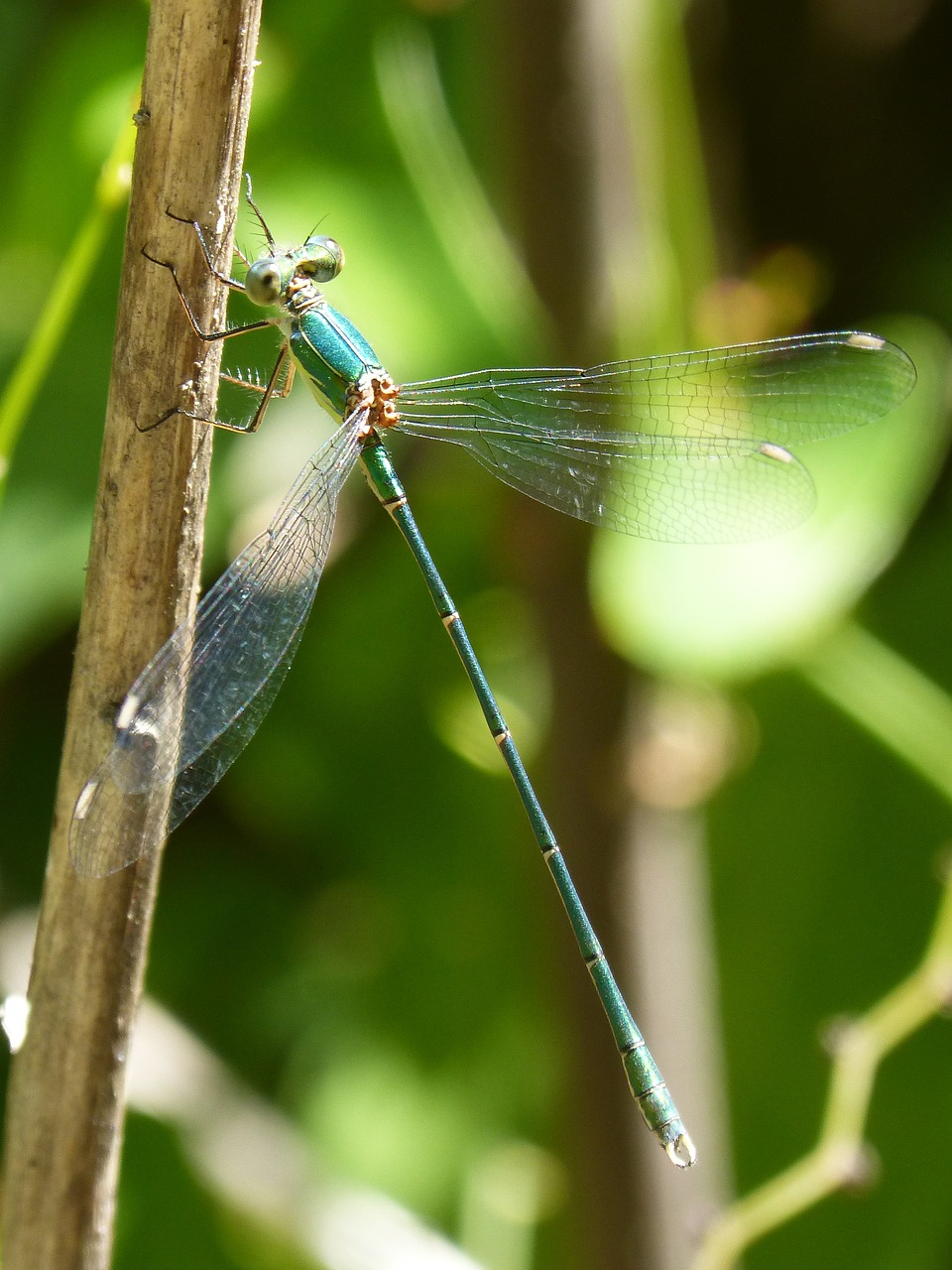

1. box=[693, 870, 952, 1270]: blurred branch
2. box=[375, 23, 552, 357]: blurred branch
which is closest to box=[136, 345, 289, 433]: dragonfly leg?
box=[375, 23, 552, 357]: blurred branch

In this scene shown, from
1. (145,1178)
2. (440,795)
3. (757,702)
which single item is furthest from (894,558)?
(145,1178)

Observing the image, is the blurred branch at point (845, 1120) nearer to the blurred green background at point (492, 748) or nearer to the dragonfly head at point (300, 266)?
the blurred green background at point (492, 748)

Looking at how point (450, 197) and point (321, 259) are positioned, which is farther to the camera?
point (450, 197)

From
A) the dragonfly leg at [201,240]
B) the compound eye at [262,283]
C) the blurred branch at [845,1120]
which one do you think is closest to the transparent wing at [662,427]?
the compound eye at [262,283]

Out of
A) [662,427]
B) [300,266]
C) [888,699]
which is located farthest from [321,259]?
[888,699]

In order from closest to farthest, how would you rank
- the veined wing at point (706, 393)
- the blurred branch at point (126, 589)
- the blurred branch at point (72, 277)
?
1. the blurred branch at point (126, 589)
2. the blurred branch at point (72, 277)
3. the veined wing at point (706, 393)

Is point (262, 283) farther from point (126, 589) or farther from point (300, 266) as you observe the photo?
point (126, 589)

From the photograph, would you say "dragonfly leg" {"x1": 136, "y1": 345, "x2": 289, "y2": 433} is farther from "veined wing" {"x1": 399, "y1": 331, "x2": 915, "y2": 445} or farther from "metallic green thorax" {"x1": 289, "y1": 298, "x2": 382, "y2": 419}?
"veined wing" {"x1": 399, "y1": 331, "x2": 915, "y2": 445}

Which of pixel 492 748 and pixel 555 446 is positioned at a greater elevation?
pixel 555 446
